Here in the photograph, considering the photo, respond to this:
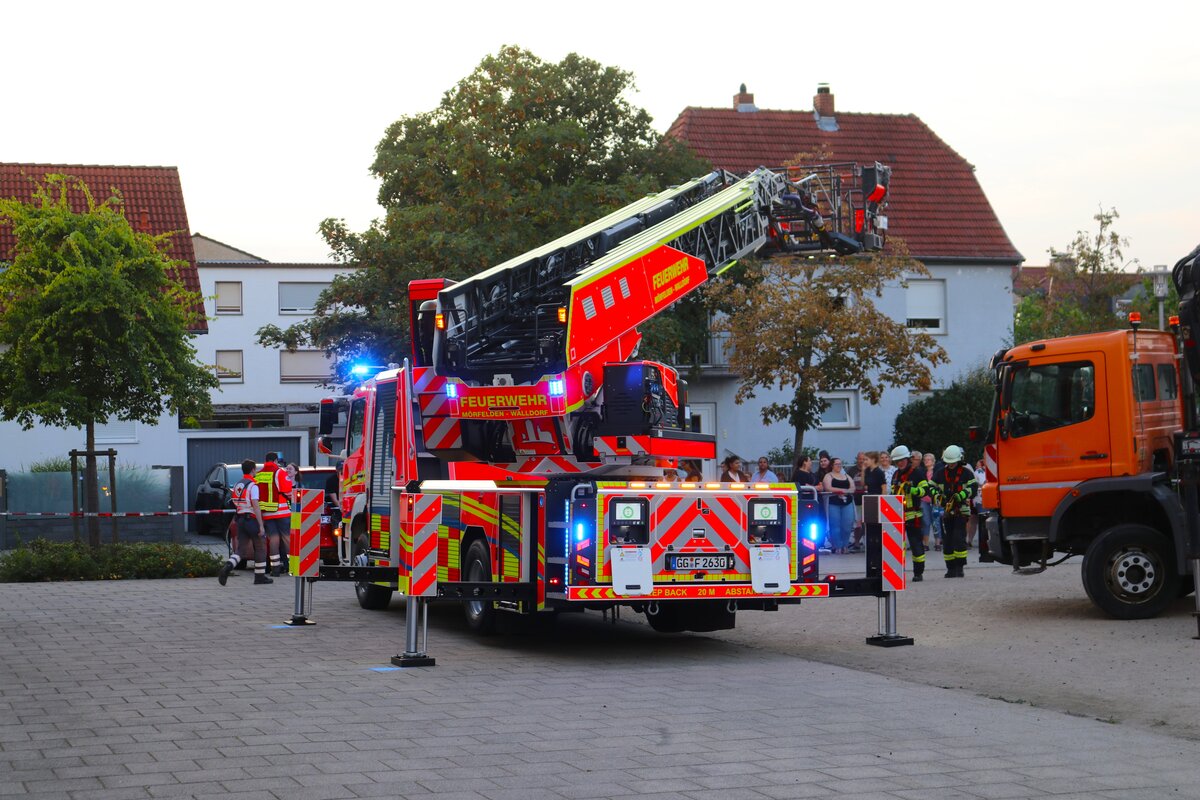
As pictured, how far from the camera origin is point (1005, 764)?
7781 millimetres

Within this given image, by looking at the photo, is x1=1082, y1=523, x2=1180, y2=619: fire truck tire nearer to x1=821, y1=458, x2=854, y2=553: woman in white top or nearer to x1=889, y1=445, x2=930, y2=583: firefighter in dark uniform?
x1=889, y1=445, x2=930, y2=583: firefighter in dark uniform

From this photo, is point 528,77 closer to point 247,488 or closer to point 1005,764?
point 247,488

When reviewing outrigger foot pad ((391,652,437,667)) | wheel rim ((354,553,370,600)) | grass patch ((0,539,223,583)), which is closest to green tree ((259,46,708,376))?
grass patch ((0,539,223,583))

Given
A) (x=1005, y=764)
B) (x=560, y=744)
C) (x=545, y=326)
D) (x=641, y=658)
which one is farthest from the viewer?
(x=545, y=326)


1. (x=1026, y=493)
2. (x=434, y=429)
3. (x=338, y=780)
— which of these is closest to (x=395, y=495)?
(x=434, y=429)

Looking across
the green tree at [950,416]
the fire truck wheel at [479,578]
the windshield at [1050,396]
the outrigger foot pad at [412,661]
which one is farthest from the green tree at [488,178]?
the outrigger foot pad at [412,661]

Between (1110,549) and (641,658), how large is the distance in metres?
5.37

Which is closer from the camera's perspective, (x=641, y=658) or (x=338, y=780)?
(x=338, y=780)

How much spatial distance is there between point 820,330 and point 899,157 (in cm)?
1252

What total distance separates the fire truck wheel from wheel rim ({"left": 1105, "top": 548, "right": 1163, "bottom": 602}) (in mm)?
6181

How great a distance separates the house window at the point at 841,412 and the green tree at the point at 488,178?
982 cm

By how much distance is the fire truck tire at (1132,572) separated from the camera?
583 inches

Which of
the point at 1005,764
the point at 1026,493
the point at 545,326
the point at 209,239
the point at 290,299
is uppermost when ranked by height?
the point at 209,239

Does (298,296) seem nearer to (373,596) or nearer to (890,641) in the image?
(373,596)
